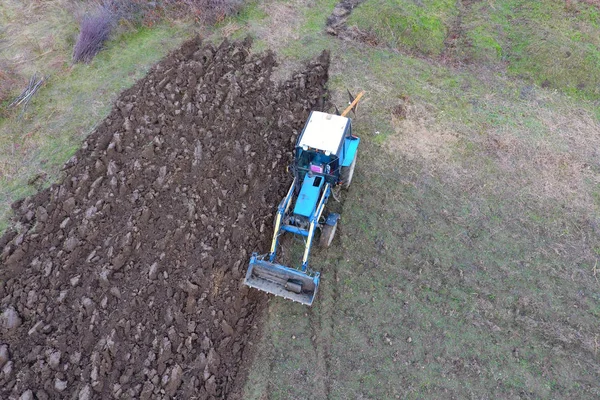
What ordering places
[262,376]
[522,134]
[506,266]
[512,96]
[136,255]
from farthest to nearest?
1. [512,96]
2. [522,134]
3. [506,266]
4. [136,255]
5. [262,376]

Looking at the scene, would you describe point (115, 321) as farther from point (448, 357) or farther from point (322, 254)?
point (448, 357)

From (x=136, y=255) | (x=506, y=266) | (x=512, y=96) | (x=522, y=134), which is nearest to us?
(x=136, y=255)

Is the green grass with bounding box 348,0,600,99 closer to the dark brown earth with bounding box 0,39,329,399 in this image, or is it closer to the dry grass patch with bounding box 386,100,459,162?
the dry grass patch with bounding box 386,100,459,162

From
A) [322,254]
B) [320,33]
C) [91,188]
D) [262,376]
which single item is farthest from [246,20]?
[262,376]

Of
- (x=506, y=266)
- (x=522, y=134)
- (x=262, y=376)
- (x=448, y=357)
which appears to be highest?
(x=522, y=134)

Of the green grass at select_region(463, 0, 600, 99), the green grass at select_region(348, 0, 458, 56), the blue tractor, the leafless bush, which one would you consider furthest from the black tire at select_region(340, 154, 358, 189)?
the leafless bush

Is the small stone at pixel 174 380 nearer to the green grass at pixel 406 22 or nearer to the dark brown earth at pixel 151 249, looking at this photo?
the dark brown earth at pixel 151 249
